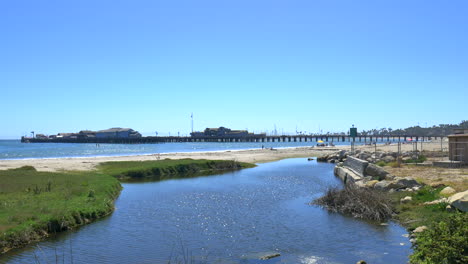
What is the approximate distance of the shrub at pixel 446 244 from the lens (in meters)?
9.52

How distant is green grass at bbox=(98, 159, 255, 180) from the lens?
42.8 meters

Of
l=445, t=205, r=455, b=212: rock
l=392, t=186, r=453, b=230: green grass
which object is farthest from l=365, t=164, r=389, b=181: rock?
l=445, t=205, r=455, b=212: rock

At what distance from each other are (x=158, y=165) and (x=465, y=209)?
121 feet

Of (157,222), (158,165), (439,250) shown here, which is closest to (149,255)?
(157,222)

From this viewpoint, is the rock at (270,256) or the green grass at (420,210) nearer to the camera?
the rock at (270,256)

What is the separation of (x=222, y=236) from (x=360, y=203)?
24.3ft

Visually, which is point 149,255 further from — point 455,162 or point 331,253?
point 455,162

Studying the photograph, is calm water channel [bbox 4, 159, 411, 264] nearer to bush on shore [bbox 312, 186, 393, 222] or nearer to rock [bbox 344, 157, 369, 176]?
bush on shore [bbox 312, 186, 393, 222]

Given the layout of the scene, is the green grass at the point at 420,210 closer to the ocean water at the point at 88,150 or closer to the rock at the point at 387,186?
the rock at the point at 387,186

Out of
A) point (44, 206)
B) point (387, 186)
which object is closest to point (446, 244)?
point (387, 186)

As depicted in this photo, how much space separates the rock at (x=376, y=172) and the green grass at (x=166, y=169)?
64.2ft

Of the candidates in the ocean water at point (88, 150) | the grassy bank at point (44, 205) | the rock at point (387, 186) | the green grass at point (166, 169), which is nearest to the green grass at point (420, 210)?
the rock at point (387, 186)

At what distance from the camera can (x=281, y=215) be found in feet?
68.8

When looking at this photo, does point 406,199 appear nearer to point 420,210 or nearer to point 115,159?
point 420,210
